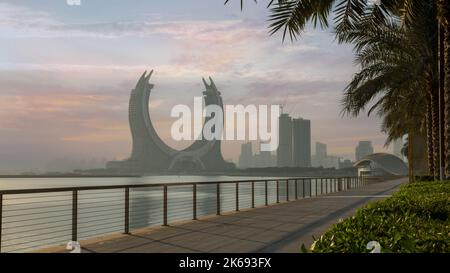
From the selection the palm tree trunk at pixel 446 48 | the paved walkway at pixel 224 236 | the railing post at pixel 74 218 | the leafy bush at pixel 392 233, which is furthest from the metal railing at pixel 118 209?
the palm tree trunk at pixel 446 48

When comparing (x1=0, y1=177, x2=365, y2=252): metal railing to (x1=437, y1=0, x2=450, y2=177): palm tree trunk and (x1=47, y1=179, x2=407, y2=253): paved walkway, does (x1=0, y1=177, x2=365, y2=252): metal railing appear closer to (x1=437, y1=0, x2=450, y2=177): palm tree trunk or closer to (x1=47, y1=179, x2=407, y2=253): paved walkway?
(x1=47, y1=179, x2=407, y2=253): paved walkway

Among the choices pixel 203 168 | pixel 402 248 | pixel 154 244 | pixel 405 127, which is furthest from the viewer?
pixel 203 168

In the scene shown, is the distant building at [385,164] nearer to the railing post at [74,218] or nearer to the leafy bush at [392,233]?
the railing post at [74,218]

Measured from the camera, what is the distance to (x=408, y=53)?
20.4 m

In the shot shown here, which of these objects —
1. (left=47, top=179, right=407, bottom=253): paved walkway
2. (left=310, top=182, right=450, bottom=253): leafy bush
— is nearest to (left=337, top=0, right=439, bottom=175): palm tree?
(left=47, top=179, right=407, bottom=253): paved walkway

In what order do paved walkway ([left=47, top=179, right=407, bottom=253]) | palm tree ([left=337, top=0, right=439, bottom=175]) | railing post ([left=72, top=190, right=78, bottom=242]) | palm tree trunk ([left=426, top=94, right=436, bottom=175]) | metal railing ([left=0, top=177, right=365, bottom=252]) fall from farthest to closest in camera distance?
palm tree trunk ([left=426, top=94, right=436, bottom=175]) → palm tree ([left=337, top=0, right=439, bottom=175]) → metal railing ([left=0, top=177, right=365, bottom=252]) → railing post ([left=72, top=190, right=78, bottom=242]) → paved walkway ([left=47, top=179, right=407, bottom=253])

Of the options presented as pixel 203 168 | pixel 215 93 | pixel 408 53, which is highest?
pixel 215 93

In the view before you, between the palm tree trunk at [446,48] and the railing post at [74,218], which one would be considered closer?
the railing post at [74,218]

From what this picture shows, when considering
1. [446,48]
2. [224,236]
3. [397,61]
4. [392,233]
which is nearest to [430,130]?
[397,61]

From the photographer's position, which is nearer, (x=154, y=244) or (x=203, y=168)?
(x=154, y=244)

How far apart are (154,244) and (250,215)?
6276mm
